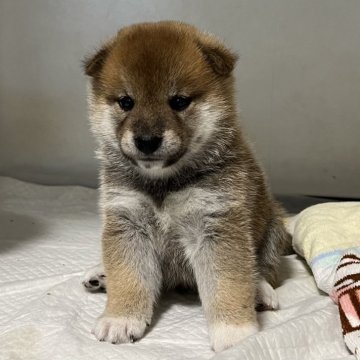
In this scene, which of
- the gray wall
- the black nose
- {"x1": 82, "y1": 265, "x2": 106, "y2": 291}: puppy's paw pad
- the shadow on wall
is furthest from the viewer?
the gray wall

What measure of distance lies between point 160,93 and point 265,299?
0.65 metres

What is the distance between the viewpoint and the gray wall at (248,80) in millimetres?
2637

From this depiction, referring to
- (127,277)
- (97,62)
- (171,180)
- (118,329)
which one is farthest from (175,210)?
(97,62)

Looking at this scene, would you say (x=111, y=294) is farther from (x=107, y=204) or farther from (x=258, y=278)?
(x=258, y=278)

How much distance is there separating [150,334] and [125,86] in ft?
2.09

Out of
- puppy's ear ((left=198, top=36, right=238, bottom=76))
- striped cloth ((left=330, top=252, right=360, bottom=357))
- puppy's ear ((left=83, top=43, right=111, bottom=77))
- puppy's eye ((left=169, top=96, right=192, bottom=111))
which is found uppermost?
puppy's ear ((left=198, top=36, right=238, bottom=76))

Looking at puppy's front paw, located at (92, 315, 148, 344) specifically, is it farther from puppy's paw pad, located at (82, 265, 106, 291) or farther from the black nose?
the black nose

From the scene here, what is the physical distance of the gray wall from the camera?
264cm

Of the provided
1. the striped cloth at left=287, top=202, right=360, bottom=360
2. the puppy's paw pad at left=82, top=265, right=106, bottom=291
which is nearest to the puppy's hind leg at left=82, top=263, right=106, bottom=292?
the puppy's paw pad at left=82, top=265, right=106, bottom=291

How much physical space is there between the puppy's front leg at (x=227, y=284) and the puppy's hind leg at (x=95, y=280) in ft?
1.26

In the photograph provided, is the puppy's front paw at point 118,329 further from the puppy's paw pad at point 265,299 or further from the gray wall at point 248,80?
the gray wall at point 248,80

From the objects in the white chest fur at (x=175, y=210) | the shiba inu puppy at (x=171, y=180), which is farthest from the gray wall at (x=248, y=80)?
the white chest fur at (x=175, y=210)

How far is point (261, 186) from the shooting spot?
1.80 m

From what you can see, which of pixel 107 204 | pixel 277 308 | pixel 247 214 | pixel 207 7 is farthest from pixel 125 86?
pixel 207 7
